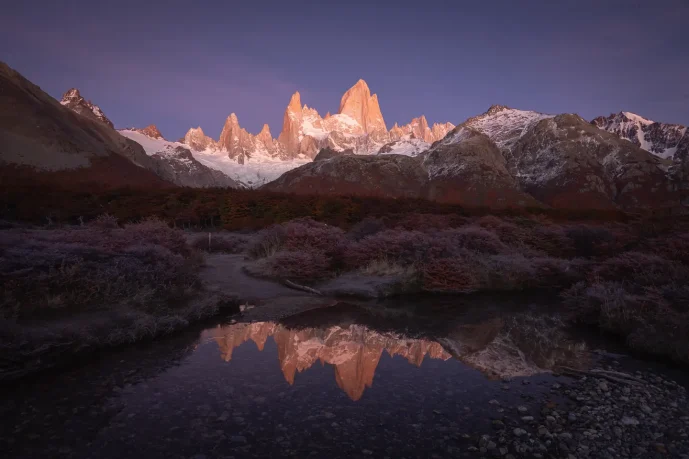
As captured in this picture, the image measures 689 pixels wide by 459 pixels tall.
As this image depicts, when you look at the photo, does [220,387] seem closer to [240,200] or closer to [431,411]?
[431,411]

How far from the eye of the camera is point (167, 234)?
1747 cm

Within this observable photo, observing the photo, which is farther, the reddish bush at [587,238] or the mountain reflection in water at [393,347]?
the reddish bush at [587,238]

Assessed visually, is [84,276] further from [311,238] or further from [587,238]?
[587,238]

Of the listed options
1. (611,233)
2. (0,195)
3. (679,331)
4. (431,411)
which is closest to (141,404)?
(431,411)

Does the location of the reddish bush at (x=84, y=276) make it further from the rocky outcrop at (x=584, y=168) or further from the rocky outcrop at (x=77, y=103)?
the rocky outcrop at (x=77, y=103)

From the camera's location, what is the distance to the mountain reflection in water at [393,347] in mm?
8062

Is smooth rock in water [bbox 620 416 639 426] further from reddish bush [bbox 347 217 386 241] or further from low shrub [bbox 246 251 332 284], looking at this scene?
reddish bush [bbox 347 217 386 241]

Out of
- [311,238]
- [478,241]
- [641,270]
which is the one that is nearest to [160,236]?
[311,238]

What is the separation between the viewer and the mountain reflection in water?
806 cm

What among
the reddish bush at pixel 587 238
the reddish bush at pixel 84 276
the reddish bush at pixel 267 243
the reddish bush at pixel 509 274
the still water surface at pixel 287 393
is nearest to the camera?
the still water surface at pixel 287 393

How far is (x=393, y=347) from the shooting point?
9.41m

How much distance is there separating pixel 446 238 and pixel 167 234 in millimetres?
13643

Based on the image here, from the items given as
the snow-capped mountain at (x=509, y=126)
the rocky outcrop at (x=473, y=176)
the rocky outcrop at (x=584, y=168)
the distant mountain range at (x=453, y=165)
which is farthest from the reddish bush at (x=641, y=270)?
the snow-capped mountain at (x=509, y=126)

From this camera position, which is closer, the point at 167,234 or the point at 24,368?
the point at 24,368
